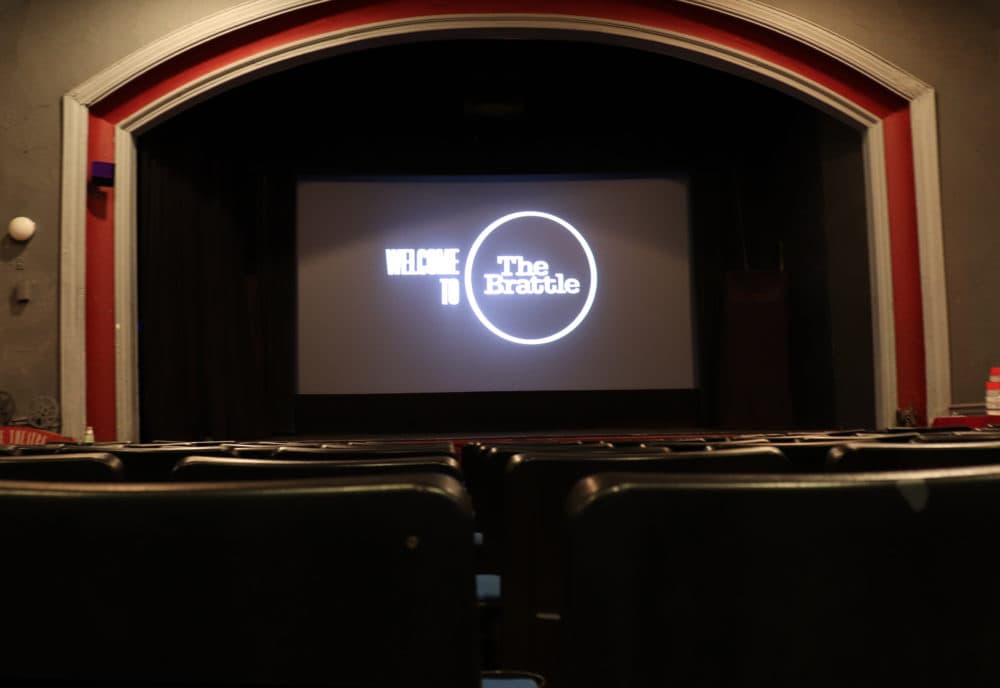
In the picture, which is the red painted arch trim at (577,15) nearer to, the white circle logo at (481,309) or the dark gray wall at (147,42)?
the dark gray wall at (147,42)

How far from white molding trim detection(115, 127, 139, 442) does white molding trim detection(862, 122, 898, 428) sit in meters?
5.25

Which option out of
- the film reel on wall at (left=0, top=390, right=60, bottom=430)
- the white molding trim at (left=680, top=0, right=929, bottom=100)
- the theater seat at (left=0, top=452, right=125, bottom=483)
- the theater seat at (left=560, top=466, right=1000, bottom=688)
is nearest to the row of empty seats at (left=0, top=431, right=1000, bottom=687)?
the theater seat at (left=560, top=466, right=1000, bottom=688)

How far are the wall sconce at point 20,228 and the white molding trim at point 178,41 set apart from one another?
892mm

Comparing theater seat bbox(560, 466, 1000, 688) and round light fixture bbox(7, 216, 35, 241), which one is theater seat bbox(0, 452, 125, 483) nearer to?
theater seat bbox(560, 466, 1000, 688)

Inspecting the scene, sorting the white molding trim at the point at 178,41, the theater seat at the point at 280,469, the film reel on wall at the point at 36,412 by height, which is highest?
the white molding trim at the point at 178,41

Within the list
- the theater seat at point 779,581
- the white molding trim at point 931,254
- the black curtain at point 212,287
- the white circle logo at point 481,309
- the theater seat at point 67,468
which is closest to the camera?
the theater seat at point 779,581

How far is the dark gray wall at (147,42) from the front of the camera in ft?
17.2

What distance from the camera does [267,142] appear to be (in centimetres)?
790

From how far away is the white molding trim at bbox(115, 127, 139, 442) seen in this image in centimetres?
547

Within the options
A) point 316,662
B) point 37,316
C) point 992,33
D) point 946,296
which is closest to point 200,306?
point 37,316

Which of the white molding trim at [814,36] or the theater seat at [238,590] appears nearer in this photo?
the theater seat at [238,590]

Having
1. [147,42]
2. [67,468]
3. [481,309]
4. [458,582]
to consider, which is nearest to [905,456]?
[458,582]

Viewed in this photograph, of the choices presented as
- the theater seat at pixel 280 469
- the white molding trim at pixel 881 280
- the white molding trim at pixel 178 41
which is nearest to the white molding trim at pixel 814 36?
the white molding trim at pixel 881 280

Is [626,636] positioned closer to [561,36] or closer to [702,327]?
[561,36]
